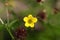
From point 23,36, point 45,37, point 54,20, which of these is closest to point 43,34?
point 45,37

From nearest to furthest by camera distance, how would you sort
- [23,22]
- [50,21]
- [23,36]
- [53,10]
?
[23,36]
[23,22]
[50,21]
[53,10]

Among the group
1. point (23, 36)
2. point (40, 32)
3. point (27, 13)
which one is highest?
point (27, 13)

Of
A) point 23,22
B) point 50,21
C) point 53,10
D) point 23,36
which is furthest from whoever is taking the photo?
point 53,10

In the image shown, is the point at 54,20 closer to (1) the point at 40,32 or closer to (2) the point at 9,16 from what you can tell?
(1) the point at 40,32

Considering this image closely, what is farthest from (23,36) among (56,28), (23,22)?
(56,28)

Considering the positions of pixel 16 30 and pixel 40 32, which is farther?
pixel 40 32

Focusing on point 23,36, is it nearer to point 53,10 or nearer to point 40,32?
point 40,32

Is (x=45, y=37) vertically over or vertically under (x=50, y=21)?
under

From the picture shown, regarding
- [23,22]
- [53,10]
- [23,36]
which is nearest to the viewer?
[23,36]

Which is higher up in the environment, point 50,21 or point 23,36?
point 50,21
